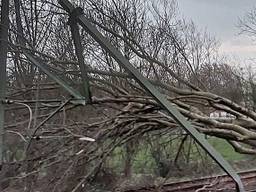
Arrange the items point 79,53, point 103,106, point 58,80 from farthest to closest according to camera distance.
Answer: point 103,106
point 58,80
point 79,53

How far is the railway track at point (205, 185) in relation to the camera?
18.4 feet

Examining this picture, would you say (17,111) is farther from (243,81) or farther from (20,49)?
(243,81)

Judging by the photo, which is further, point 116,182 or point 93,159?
point 116,182

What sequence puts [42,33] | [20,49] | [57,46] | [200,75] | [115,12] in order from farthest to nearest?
[200,75]
[115,12]
[57,46]
[42,33]
[20,49]

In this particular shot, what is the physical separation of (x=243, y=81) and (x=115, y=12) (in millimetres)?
4158

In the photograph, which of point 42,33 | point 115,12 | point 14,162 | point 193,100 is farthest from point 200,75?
point 14,162

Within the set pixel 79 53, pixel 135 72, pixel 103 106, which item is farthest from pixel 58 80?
pixel 103 106

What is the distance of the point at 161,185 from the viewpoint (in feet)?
19.9

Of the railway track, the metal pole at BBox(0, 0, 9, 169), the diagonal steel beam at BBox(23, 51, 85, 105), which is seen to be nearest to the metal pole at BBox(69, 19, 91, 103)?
the diagonal steel beam at BBox(23, 51, 85, 105)

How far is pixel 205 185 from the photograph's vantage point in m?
5.77

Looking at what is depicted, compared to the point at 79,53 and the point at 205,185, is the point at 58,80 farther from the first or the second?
the point at 205,185

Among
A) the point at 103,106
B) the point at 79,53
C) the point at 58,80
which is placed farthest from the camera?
the point at 103,106

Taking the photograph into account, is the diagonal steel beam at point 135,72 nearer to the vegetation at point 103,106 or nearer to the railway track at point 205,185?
the vegetation at point 103,106

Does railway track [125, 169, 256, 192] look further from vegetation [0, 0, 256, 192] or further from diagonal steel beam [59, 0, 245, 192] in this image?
diagonal steel beam [59, 0, 245, 192]
